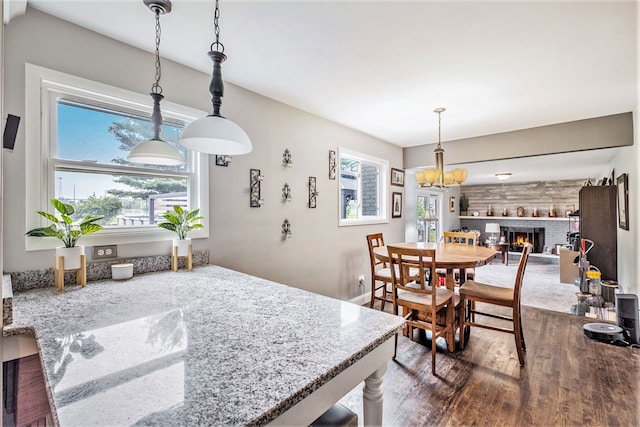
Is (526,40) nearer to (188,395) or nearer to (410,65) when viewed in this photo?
(410,65)

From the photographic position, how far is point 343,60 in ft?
7.34

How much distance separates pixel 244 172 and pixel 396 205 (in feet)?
9.42

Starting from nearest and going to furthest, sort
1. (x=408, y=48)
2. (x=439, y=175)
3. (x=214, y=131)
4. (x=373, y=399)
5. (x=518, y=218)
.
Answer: (x=373, y=399), (x=214, y=131), (x=408, y=48), (x=439, y=175), (x=518, y=218)

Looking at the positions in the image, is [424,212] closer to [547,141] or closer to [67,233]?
[547,141]

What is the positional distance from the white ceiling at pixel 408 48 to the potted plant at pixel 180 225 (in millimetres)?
1136

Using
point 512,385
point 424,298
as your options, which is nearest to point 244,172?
point 424,298

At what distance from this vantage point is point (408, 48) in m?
2.07

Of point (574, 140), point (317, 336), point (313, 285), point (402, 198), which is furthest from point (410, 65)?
point (402, 198)

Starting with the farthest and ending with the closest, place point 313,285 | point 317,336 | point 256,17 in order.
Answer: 1. point 313,285
2. point 256,17
3. point 317,336

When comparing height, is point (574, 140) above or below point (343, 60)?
below

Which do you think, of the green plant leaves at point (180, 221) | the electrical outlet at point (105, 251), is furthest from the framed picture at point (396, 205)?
the electrical outlet at point (105, 251)

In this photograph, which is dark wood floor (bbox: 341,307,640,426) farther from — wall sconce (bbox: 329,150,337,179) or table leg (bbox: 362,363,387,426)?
wall sconce (bbox: 329,150,337,179)

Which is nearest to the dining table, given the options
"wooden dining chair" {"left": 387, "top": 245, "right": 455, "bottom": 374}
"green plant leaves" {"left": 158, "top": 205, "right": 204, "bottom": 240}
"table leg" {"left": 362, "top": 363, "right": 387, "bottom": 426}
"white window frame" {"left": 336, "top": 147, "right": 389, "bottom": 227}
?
"wooden dining chair" {"left": 387, "top": 245, "right": 455, "bottom": 374}

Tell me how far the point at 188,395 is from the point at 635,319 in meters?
3.98
